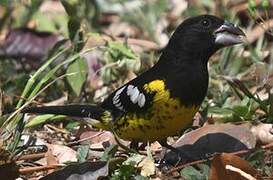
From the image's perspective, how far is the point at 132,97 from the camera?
4.43m

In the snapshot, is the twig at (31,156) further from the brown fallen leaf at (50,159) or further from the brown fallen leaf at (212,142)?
the brown fallen leaf at (212,142)

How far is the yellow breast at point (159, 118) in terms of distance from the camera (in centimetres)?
424

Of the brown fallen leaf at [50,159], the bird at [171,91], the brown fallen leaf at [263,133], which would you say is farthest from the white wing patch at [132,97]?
the brown fallen leaf at [263,133]

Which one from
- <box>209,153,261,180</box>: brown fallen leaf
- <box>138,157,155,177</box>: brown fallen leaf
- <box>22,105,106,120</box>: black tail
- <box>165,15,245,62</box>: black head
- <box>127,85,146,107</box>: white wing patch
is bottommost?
<box>22,105,106,120</box>: black tail

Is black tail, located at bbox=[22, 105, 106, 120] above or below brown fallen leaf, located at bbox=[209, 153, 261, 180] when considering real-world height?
below

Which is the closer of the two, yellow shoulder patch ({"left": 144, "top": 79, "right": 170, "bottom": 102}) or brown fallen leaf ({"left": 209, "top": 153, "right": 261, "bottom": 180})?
brown fallen leaf ({"left": 209, "top": 153, "right": 261, "bottom": 180})

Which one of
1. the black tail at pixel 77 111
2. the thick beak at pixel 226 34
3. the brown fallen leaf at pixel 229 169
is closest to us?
the brown fallen leaf at pixel 229 169

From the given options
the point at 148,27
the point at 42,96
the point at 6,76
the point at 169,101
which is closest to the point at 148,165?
the point at 169,101

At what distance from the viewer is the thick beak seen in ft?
14.5

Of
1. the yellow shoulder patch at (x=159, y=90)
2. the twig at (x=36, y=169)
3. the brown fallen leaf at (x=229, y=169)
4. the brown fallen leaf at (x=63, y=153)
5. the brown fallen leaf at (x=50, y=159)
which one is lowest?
the brown fallen leaf at (x=63, y=153)

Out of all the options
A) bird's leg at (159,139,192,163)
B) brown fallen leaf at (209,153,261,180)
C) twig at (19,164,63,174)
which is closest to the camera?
brown fallen leaf at (209,153,261,180)

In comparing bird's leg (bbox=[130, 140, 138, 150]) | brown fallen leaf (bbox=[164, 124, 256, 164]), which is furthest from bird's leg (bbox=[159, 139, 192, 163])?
bird's leg (bbox=[130, 140, 138, 150])

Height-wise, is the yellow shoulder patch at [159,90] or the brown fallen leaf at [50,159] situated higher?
the yellow shoulder patch at [159,90]

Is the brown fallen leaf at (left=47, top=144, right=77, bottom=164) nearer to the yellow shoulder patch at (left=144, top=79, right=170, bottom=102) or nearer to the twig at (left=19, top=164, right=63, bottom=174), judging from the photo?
the twig at (left=19, top=164, right=63, bottom=174)
